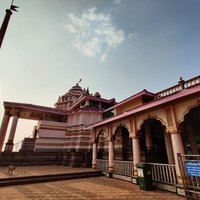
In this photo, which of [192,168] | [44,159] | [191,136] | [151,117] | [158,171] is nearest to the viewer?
[192,168]

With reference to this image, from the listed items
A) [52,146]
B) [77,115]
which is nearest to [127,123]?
[77,115]

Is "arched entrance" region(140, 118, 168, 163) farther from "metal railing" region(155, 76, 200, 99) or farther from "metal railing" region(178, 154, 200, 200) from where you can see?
"metal railing" region(178, 154, 200, 200)

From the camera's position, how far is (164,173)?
6711mm

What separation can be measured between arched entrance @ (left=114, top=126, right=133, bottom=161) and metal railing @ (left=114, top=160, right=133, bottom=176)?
9.20ft

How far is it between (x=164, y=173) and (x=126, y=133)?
6.96 metres

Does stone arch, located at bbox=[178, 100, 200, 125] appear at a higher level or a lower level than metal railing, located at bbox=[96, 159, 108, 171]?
higher

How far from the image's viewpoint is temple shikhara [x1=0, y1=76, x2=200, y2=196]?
21.2ft

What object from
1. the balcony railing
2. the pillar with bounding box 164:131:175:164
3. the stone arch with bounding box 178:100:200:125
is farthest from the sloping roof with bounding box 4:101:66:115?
the stone arch with bounding box 178:100:200:125

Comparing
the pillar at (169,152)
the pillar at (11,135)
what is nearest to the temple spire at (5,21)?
the pillar at (169,152)

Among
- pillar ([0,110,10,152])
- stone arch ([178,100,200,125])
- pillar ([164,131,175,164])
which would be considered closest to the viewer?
stone arch ([178,100,200,125])

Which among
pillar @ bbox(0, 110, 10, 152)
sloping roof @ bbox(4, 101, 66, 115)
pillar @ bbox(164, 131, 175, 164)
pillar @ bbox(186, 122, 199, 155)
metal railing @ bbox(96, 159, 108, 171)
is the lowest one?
metal railing @ bbox(96, 159, 108, 171)

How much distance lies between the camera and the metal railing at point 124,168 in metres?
8.84

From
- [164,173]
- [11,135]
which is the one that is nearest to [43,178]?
[164,173]

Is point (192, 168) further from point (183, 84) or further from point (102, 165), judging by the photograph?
point (102, 165)
